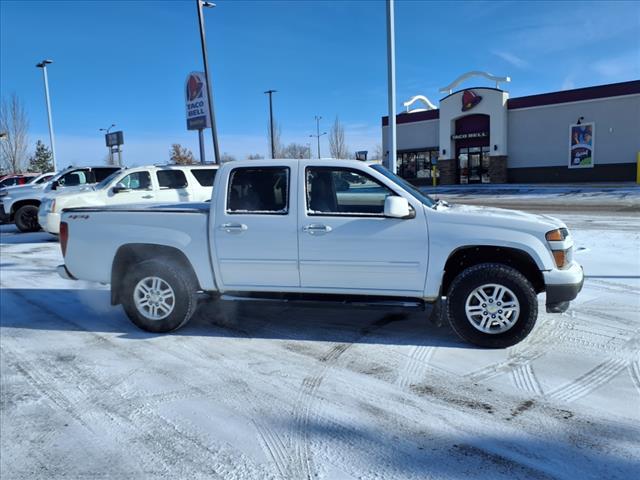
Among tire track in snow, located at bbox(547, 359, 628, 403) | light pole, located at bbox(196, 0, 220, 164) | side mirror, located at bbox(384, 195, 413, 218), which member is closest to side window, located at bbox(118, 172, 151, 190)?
light pole, located at bbox(196, 0, 220, 164)

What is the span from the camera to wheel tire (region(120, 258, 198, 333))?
529 centimetres

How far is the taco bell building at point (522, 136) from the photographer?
29203 millimetres

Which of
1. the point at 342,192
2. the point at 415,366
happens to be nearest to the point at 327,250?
the point at 342,192

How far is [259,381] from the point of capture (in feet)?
13.8

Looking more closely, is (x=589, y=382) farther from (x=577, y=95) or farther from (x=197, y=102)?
(x=577, y=95)

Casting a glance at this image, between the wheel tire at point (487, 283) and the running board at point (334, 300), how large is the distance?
1.15ft

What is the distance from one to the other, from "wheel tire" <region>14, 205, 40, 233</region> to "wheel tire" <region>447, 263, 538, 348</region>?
1433cm

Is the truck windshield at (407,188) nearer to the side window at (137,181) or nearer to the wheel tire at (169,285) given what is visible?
the wheel tire at (169,285)

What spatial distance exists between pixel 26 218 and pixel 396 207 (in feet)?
46.4

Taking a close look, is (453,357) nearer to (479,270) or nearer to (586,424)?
(479,270)

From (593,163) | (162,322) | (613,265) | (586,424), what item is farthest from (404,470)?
(593,163)

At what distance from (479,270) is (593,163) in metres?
30.0

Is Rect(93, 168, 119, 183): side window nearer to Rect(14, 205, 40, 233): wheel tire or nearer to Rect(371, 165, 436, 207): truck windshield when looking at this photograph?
Rect(14, 205, 40, 233): wheel tire

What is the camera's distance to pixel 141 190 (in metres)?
11.6
